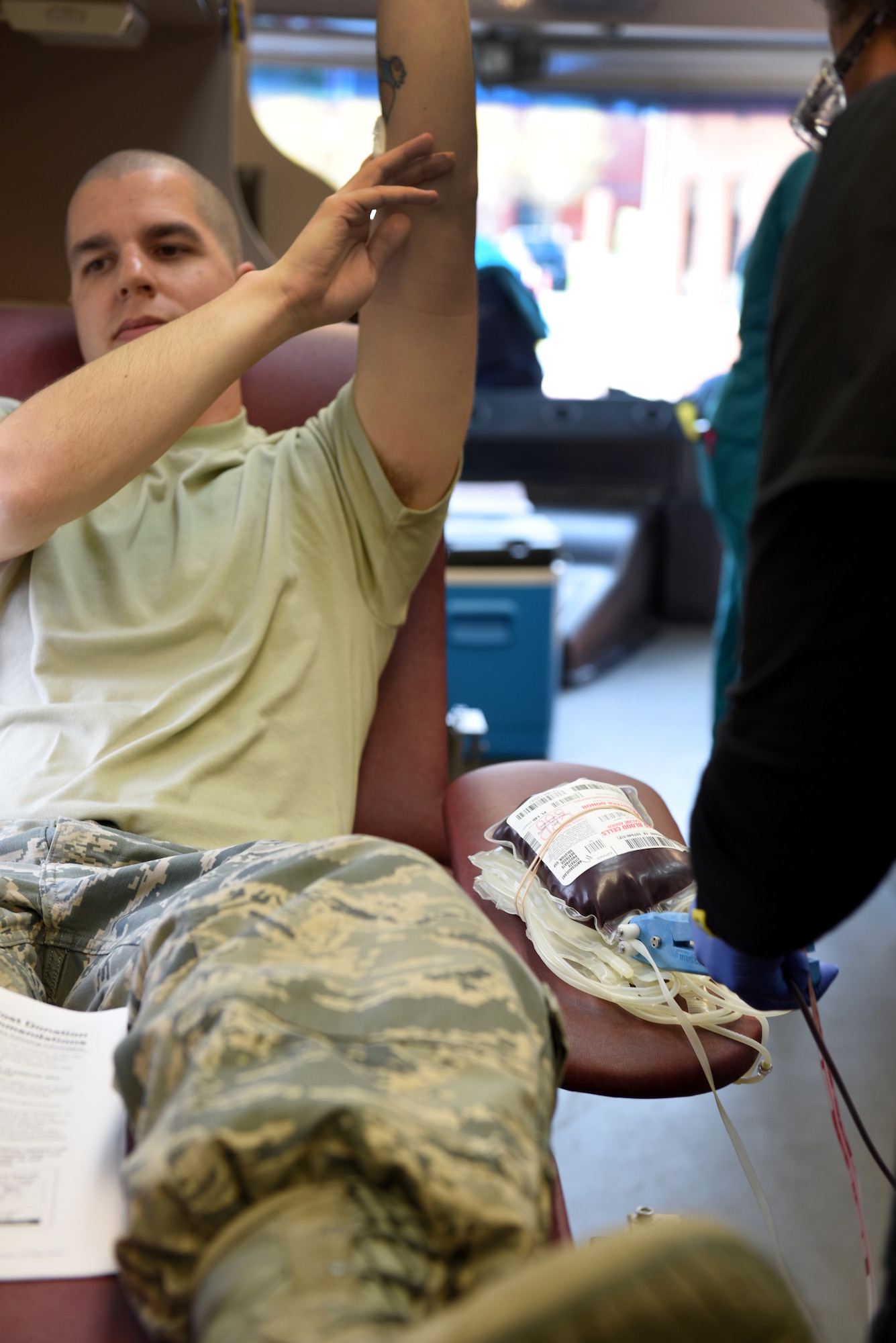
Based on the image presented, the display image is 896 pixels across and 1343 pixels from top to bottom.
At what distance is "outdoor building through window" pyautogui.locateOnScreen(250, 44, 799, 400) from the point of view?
406cm

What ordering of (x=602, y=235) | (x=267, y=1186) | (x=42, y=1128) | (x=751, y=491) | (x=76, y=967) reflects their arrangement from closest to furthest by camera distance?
(x=267, y=1186)
(x=42, y=1128)
(x=76, y=967)
(x=751, y=491)
(x=602, y=235)

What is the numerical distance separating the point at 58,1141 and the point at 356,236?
0.84m

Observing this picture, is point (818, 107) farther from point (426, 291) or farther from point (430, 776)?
point (430, 776)

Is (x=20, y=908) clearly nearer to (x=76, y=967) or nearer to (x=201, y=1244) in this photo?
(x=76, y=967)

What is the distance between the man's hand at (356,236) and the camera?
1065 mm

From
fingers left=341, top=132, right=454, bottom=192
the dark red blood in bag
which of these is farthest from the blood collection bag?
fingers left=341, top=132, right=454, bottom=192

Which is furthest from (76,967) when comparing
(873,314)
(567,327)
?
(567,327)

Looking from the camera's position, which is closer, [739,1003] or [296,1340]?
[296,1340]

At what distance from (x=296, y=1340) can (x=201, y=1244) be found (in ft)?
0.28

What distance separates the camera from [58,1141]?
76 cm

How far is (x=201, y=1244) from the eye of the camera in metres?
0.55

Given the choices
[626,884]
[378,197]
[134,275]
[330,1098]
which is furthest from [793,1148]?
[134,275]

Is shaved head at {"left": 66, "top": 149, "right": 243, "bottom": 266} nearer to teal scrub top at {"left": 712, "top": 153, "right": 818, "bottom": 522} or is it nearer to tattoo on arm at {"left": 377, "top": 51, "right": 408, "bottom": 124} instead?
tattoo on arm at {"left": 377, "top": 51, "right": 408, "bottom": 124}

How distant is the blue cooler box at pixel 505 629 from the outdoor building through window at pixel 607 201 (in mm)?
1646
